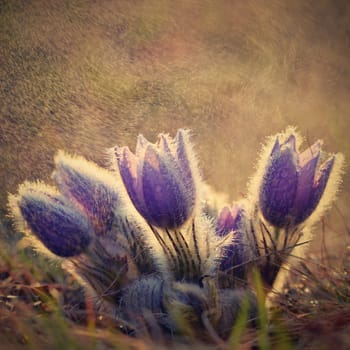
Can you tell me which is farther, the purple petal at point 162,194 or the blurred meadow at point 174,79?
the blurred meadow at point 174,79

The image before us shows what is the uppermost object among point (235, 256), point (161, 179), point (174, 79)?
point (174, 79)

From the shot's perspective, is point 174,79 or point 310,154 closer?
point 310,154

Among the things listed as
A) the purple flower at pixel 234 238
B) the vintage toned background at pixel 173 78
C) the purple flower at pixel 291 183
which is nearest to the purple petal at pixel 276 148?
the purple flower at pixel 291 183

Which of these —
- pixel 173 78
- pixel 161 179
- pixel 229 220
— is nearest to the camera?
pixel 161 179

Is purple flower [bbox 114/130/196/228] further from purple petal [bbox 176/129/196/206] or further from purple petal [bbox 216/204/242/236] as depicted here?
purple petal [bbox 216/204/242/236]

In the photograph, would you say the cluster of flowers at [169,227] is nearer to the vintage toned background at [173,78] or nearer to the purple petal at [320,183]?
the purple petal at [320,183]

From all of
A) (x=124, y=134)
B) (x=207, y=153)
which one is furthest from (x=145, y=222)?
(x=207, y=153)

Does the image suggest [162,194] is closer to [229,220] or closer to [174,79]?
[229,220]

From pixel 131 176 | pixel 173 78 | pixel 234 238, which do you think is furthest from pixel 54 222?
pixel 173 78

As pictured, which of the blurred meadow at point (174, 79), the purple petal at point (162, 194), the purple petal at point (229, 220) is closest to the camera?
the purple petal at point (162, 194)
